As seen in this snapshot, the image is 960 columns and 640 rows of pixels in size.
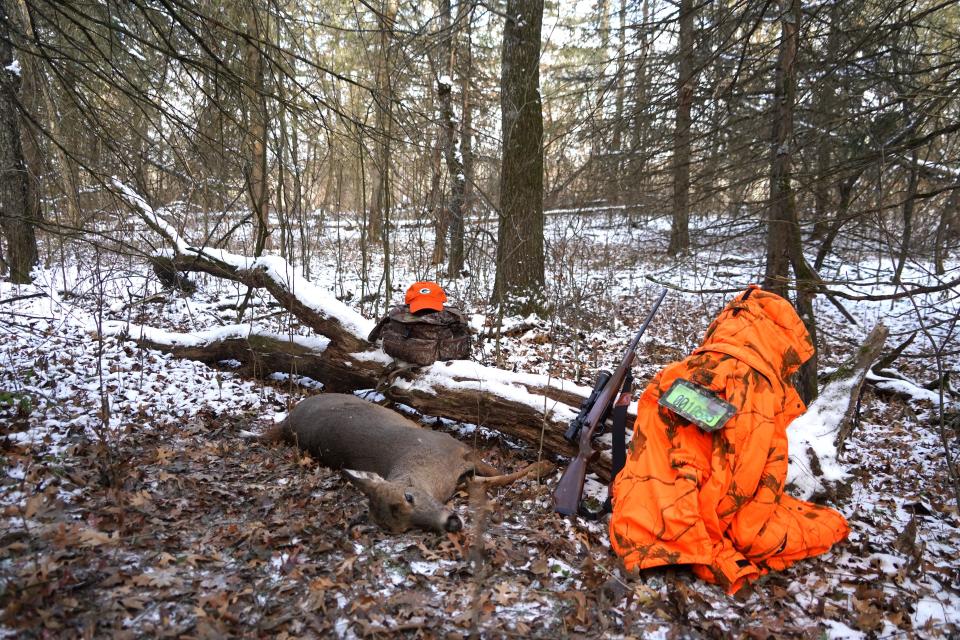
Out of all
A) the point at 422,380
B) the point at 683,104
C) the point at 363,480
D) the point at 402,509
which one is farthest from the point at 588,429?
the point at 683,104

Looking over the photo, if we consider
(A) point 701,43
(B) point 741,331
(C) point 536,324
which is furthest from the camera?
(C) point 536,324

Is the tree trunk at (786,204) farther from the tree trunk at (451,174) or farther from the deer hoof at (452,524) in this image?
the tree trunk at (451,174)

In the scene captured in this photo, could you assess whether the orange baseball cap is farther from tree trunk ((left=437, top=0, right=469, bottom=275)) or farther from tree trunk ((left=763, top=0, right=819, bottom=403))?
tree trunk ((left=437, top=0, right=469, bottom=275))

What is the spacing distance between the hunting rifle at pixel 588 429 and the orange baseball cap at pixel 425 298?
1.66 meters

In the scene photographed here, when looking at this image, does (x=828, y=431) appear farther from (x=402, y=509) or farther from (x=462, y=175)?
(x=462, y=175)

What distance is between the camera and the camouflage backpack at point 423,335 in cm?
496

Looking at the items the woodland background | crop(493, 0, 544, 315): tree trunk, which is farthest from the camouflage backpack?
crop(493, 0, 544, 315): tree trunk

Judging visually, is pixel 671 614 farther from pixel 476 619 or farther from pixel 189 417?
pixel 189 417

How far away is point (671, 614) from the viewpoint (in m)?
2.80

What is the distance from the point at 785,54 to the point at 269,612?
617 cm

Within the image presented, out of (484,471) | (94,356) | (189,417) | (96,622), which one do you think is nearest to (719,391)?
(484,471)

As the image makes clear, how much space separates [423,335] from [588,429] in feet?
6.13

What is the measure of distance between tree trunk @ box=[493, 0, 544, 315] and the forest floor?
373 cm

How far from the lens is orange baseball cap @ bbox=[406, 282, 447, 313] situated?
16.1 feet
